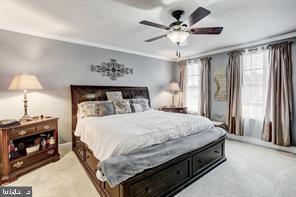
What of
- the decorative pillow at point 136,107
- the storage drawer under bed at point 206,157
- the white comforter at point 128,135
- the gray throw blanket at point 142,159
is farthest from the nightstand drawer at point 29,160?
the storage drawer under bed at point 206,157

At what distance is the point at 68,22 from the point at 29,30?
0.99 metres

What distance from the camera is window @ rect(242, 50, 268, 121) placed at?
3920 mm

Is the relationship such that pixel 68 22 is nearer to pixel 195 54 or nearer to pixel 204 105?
pixel 195 54

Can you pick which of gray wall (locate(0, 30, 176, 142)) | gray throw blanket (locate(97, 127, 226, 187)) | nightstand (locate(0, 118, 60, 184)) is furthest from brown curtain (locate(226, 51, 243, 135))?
nightstand (locate(0, 118, 60, 184))

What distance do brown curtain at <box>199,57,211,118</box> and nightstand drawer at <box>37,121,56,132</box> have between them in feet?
13.7

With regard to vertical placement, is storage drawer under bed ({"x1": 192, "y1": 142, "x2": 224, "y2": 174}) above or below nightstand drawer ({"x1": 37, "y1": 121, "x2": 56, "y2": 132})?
below

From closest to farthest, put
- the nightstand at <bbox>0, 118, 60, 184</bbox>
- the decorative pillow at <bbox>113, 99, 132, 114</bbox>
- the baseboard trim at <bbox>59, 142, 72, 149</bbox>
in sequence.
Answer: the nightstand at <bbox>0, 118, 60, 184</bbox> → the baseboard trim at <bbox>59, 142, 72, 149</bbox> → the decorative pillow at <bbox>113, 99, 132, 114</bbox>

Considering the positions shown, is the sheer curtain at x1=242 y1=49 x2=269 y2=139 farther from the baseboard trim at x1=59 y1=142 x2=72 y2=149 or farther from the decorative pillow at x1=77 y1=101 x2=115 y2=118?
the baseboard trim at x1=59 y1=142 x2=72 y2=149

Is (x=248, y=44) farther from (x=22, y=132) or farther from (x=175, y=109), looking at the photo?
(x=22, y=132)

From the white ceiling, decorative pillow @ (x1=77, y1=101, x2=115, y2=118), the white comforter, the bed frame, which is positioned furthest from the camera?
decorative pillow @ (x1=77, y1=101, x2=115, y2=118)

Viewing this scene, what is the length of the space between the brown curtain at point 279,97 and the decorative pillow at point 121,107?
335 centimetres

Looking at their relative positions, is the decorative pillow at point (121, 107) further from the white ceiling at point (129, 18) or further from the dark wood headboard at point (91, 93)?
the white ceiling at point (129, 18)

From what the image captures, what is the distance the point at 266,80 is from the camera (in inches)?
152

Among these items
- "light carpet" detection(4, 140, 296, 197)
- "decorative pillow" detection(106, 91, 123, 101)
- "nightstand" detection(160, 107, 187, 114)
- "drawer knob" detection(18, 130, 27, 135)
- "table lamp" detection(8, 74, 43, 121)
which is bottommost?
"light carpet" detection(4, 140, 296, 197)
